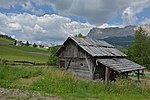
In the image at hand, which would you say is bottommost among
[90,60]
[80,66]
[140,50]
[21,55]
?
[80,66]

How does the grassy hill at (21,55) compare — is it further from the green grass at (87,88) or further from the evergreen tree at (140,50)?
the green grass at (87,88)

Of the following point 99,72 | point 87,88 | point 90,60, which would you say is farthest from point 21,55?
point 87,88

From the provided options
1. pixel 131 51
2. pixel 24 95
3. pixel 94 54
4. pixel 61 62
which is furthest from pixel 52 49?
pixel 24 95

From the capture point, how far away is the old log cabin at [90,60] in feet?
98.2

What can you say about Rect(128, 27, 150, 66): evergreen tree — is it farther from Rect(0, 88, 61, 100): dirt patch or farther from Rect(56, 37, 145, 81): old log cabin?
Rect(0, 88, 61, 100): dirt patch

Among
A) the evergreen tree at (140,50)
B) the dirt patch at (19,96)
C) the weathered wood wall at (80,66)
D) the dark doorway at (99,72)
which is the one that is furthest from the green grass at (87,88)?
the evergreen tree at (140,50)

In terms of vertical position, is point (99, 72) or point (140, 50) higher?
point (140, 50)

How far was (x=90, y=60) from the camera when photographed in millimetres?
30969

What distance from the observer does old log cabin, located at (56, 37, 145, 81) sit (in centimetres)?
2992

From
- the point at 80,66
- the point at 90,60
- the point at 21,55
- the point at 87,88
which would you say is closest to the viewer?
the point at 87,88

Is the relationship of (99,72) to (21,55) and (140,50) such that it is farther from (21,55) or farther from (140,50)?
(21,55)

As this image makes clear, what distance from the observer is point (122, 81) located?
19172 mm

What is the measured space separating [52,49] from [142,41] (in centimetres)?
2966

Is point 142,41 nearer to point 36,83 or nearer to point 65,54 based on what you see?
point 65,54
